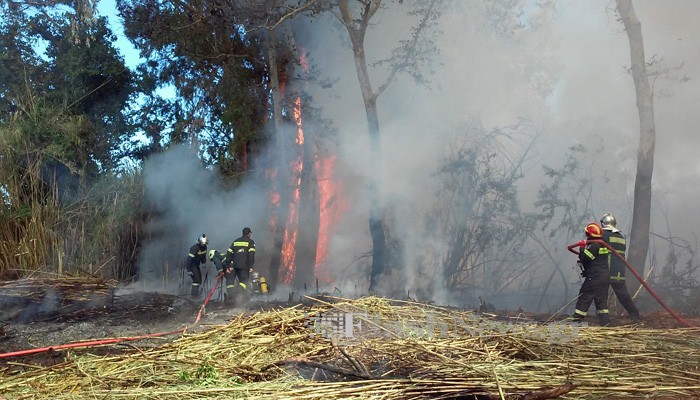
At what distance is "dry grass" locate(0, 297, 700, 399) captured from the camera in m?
4.73

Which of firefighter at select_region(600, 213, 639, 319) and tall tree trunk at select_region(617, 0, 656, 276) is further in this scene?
tall tree trunk at select_region(617, 0, 656, 276)

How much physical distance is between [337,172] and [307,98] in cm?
266

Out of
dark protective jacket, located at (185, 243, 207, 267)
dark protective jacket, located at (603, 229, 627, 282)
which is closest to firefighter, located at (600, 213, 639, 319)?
dark protective jacket, located at (603, 229, 627, 282)

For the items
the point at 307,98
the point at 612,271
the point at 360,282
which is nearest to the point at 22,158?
the point at 307,98

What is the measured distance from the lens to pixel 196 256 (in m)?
15.1

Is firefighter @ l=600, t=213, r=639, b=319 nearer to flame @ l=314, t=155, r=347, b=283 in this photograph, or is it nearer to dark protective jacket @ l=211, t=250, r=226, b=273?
dark protective jacket @ l=211, t=250, r=226, b=273

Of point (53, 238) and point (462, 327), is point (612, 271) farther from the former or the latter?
point (53, 238)

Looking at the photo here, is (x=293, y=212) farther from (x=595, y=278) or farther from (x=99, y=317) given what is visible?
(x=595, y=278)

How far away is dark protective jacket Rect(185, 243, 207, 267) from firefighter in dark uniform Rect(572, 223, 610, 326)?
9210 mm

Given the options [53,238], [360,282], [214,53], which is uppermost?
[214,53]

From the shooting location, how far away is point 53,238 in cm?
1327

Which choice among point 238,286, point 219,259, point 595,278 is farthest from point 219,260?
point 595,278

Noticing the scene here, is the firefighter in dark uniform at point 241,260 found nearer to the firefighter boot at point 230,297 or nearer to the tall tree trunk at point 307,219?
the firefighter boot at point 230,297

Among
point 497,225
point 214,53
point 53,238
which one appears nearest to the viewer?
point 53,238
